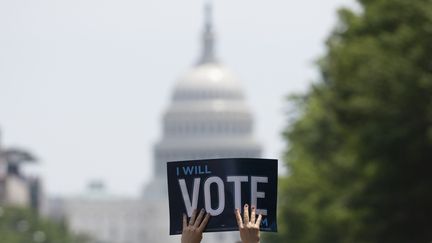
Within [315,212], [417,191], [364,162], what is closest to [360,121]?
[364,162]

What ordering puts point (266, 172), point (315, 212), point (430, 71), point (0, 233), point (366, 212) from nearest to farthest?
point (266, 172) < point (430, 71) < point (366, 212) < point (315, 212) < point (0, 233)

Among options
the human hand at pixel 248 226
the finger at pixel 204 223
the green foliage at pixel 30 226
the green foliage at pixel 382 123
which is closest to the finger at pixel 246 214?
the human hand at pixel 248 226

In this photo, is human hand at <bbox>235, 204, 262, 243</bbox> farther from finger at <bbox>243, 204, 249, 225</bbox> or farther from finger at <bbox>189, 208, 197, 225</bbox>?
finger at <bbox>189, 208, 197, 225</bbox>

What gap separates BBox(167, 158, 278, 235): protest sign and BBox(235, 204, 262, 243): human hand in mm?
116

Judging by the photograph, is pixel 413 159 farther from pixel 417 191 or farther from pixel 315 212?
pixel 315 212

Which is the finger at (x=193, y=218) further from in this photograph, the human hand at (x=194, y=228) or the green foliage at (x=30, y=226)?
the green foliage at (x=30, y=226)

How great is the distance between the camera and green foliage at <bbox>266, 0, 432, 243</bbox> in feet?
166

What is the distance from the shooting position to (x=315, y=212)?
70.6 metres

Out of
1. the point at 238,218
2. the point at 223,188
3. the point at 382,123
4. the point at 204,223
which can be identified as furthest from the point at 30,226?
the point at 238,218

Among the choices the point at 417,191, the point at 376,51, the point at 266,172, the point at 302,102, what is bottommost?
the point at 266,172

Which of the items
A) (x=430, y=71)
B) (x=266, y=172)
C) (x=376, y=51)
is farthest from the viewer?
(x=376, y=51)

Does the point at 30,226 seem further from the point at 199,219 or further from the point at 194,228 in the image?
the point at 194,228

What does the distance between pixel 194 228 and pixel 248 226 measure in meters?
0.40

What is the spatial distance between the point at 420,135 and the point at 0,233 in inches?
2940
